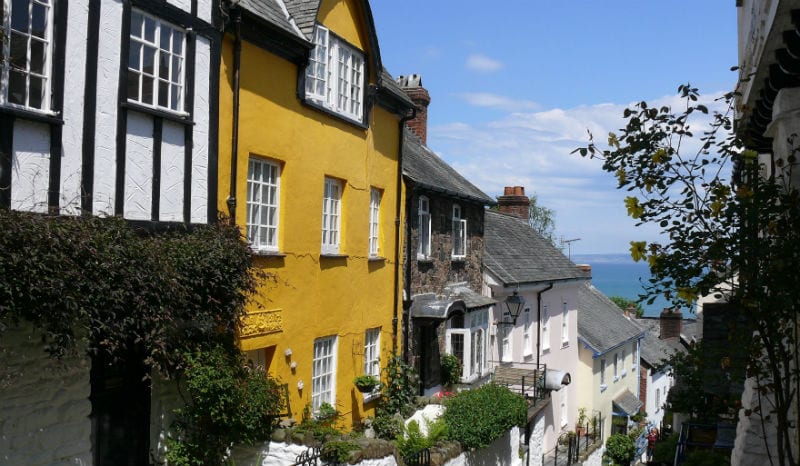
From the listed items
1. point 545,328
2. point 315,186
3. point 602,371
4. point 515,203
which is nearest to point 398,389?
point 315,186

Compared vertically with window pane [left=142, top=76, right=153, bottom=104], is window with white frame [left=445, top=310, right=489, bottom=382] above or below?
below

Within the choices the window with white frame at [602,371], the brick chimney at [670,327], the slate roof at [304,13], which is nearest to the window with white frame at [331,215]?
the slate roof at [304,13]

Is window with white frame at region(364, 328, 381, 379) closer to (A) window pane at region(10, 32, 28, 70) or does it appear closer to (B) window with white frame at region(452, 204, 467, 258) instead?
(B) window with white frame at region(452, 204, 467, 258)

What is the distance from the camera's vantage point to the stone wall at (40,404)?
7.98m

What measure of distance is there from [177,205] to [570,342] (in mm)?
23452

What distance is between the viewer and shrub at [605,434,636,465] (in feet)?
A: 92.2

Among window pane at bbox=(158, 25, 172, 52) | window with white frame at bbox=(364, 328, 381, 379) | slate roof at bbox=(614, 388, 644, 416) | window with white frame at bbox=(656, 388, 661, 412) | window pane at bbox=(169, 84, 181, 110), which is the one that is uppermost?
window pane at bbox=(158, 25, 172, 52)

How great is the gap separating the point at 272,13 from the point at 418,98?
10.5 m

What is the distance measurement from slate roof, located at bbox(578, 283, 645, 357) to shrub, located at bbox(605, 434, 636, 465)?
4117 mm

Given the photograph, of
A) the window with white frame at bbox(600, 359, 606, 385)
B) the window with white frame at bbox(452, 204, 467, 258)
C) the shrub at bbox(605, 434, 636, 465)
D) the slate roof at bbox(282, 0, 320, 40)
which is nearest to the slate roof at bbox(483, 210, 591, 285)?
the window with white frame at bbox(452, 204, 467, 258)

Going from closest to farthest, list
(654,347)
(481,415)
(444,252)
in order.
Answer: (481,415) → (444,252) → (654,347)

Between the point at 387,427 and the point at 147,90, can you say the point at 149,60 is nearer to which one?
the point at 147,90

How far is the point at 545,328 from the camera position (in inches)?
1075

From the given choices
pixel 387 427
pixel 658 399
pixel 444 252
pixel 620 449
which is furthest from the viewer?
pixel 658 399
